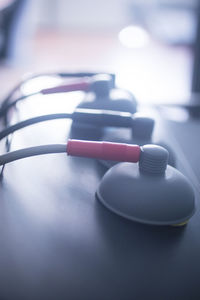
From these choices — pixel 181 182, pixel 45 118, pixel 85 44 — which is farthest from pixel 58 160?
pixel 85 44

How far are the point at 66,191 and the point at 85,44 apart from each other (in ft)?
12.9

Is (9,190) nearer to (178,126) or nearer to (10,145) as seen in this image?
(10,145)

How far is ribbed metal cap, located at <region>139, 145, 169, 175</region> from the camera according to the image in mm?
318

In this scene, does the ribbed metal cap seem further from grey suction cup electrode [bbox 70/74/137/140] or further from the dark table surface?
grey suction cup electrode [bbox 70/74/137/140]

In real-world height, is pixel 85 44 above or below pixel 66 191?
below

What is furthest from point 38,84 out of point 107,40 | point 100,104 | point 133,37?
point 133,37

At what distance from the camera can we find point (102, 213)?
325 millimetres

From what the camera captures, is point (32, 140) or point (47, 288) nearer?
point (47, 288)

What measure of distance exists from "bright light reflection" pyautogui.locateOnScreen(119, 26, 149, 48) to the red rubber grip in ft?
12.5

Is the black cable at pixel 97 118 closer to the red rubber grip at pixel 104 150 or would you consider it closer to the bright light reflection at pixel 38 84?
the red rubber grip at pixel 104 150

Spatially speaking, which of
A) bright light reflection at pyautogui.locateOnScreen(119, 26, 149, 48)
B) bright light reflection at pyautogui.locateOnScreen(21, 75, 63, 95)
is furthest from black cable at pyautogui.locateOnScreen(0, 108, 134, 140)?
bright light reflection at pyautogui.locateOnScreen(119, 26, 149, 48)

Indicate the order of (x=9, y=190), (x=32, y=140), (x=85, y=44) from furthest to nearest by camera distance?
(x=85, y=44) → (x=32, y=140) → (x=9, y=190)

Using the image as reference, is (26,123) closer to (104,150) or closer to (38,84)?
(104,150)

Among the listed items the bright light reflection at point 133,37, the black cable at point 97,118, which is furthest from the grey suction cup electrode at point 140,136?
the bright light reflection at point 133,37
